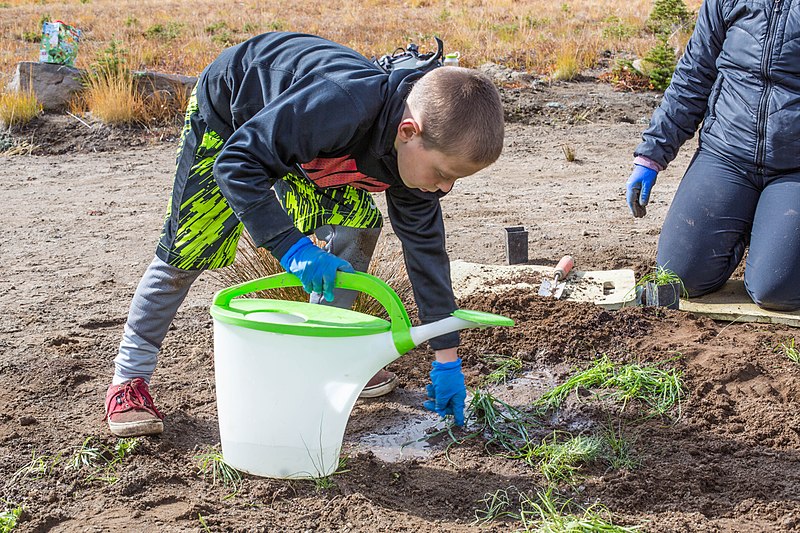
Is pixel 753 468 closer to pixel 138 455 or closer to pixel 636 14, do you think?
pixel 138 455

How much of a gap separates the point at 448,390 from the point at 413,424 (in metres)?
0.26

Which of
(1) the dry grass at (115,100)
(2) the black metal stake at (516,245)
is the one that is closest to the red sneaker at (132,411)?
(2) the black metal stake at (516,245)

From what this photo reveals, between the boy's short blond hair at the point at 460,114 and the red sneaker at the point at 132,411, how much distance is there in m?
1.15

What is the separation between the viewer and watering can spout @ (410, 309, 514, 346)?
Result: 1947 mm

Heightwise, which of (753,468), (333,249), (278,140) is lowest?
(753,468)

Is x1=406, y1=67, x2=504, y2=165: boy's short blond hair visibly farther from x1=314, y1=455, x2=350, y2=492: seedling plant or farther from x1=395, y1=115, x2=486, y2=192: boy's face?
x1=314, y1=455, x2=350, y2=492: seedling plant

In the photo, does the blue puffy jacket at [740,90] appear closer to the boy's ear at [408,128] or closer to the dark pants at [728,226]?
the dark pants at [728,226]

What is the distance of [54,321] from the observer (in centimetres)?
334

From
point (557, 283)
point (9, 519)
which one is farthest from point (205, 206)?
point (557, 283)

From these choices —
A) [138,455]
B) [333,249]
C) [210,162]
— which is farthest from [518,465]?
[210,162]

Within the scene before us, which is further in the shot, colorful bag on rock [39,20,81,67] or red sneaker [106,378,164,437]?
colorful bag on rock [39,20,81,67]

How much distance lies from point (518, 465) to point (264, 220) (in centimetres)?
99

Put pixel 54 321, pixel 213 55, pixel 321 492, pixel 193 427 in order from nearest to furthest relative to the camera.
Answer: pixel 321 492
pixel 193 427
pixel 54 321
pixel 213 55

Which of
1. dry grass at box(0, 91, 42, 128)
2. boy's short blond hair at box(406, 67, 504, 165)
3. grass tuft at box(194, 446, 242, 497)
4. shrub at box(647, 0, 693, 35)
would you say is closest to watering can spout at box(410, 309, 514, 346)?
boy's short blond hair at box(406, 67, 504, 165)
